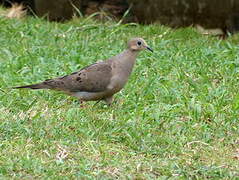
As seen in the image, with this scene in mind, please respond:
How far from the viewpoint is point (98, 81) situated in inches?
287

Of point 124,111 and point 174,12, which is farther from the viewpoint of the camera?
point 174,12

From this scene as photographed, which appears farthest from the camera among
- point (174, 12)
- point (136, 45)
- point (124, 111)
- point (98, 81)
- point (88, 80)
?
point (174, 12)

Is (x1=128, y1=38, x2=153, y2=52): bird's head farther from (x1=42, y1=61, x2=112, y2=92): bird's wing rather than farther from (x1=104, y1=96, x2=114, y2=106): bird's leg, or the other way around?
(x1=104, y1=96, x2=114, y2=106): bird's leg

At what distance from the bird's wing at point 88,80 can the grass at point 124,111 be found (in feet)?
0.60

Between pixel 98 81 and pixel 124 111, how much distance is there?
45 centimetres

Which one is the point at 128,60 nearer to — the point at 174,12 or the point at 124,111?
the point at 124,111

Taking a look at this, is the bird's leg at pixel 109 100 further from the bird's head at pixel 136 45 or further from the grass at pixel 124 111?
the bird's head at pixel 136 45

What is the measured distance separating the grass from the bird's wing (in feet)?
0.60

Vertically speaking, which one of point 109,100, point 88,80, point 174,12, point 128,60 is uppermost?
point 128,60

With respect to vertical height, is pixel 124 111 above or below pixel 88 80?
below

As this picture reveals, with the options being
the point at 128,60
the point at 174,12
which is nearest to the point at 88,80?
the point at 128,60

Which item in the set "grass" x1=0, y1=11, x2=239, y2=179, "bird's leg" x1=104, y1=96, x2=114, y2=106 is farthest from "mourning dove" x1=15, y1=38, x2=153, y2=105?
"grass" x1=0, y1=11, x2=239, y2=179

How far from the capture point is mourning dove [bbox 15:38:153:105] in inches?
284

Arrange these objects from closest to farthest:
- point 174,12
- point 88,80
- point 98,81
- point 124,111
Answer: point 124,111
point 98,81
point 88,80
point 174,12
